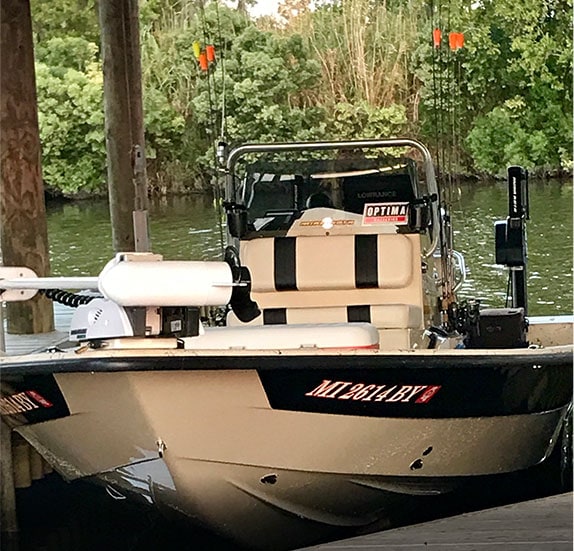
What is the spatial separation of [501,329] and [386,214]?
91cm

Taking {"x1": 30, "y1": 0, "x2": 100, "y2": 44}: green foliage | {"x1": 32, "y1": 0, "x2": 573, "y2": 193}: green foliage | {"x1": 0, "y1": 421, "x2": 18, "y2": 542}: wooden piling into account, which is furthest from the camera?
{"x1": 30, "y1": 0, "x2": 100, "y2": 44}: green foliage

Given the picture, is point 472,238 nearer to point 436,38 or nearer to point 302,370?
point 436,38

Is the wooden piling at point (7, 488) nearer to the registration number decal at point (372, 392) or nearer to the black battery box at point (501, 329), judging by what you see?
the registration number decal at point (372, 392)

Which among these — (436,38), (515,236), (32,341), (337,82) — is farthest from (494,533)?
(337,82)

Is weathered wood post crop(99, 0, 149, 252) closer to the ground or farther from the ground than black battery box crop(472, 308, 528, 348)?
farther from the ground

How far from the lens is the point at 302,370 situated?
159 inches

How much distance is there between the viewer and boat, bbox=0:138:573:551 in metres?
3.89

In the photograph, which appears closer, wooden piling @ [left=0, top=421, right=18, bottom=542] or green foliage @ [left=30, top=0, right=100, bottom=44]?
wooden piling @ [left=0, top=421, right=18, bottom=542]

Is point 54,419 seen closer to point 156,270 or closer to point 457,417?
point 156,270

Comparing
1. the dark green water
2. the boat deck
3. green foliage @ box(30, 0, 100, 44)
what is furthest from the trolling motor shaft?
green foliage @ box(30, 0, 100, 44)

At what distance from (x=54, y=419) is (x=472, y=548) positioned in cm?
175

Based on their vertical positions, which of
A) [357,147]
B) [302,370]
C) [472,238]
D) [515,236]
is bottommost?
[472,238]

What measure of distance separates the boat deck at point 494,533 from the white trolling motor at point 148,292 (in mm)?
789

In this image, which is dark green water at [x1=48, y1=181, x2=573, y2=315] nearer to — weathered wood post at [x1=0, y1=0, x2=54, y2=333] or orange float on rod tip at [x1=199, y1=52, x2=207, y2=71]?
weathered wood post at [x1=0, y1=0, x2=54, y2=333]
